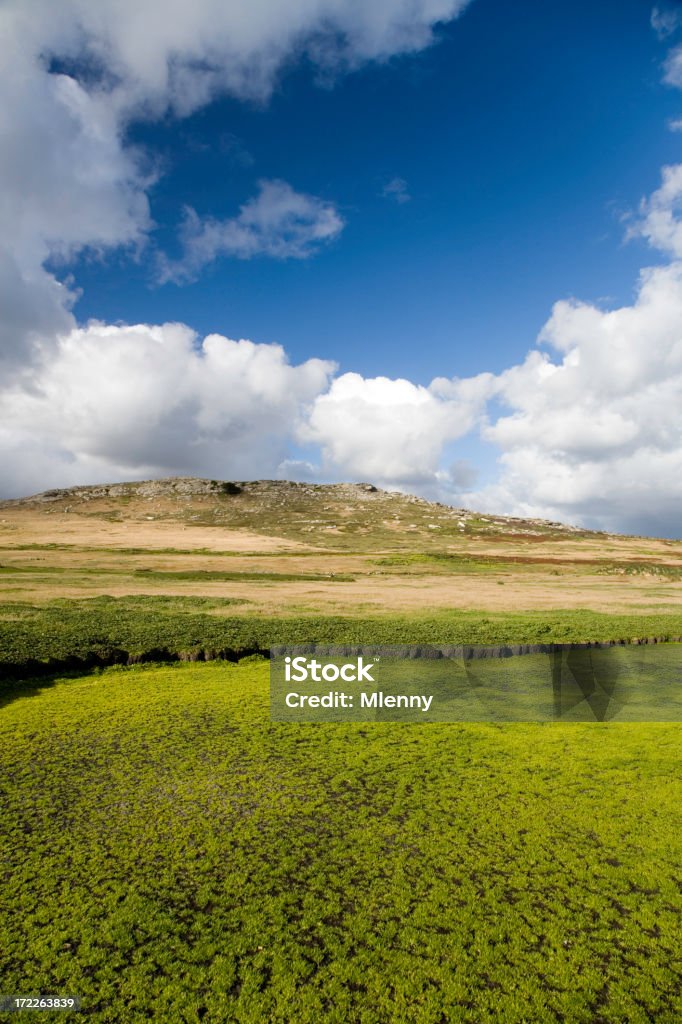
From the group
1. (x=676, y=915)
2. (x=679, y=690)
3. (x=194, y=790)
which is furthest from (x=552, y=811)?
(x=679, y=690)

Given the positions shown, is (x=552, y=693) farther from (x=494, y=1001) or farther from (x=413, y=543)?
(x=413, y=543)

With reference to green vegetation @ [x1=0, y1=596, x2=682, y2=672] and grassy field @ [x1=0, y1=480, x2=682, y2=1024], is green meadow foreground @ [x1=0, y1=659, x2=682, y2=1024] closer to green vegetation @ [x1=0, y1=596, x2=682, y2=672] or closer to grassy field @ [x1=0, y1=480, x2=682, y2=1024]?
grassy field @ [x1=0, y1=480, x2=682, y2=1024]

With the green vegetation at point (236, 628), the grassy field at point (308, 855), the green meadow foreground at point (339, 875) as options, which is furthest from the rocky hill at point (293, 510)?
the green meadow foreground at point (339, 875)

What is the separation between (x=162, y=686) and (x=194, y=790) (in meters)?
6.97

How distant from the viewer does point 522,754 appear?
11047 mm

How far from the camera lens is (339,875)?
6977 millimetres

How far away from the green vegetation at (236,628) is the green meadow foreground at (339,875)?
7.79 m

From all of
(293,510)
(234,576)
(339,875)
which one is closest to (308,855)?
(339,875)

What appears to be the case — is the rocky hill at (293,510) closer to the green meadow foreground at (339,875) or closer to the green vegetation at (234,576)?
the green vegetation at (234,576)

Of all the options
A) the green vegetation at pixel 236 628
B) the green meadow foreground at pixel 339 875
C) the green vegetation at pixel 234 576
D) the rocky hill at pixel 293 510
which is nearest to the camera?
the green meadow foreground at pixel 339 875

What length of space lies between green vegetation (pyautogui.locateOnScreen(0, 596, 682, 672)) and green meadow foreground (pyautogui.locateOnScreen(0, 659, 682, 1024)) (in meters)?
7.79

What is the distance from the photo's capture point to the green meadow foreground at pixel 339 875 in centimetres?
523

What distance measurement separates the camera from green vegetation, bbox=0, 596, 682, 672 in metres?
19.2

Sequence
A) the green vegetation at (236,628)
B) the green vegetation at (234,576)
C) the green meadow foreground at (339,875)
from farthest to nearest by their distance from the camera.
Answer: the green vegetation at (234,576) → the green vegetation at (236,628) → the green meadow foreground at (339,875)
